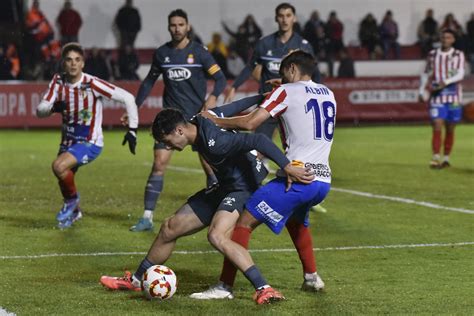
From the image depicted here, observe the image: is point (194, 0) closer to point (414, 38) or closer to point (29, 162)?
point (414, 38)

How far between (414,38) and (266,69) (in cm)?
2062

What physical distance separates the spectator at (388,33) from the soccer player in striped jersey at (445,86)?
1324 centimetres

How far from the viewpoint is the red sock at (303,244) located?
8.24 meters

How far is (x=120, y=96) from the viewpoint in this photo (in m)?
11.4

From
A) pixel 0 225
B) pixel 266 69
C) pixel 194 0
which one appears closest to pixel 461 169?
pixel 266 69

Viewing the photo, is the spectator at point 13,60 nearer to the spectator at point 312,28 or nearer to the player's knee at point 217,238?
the spectator at point 312,28

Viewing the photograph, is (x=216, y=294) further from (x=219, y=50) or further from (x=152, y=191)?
(x=219, y=50)

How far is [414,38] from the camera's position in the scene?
3325 cm

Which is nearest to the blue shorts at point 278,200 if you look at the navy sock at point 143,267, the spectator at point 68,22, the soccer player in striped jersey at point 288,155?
the soccer player in striped jersey at point 288,155

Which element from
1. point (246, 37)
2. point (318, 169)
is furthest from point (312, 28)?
point (318, 169)

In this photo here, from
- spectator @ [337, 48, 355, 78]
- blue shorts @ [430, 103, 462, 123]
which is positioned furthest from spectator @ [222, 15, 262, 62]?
blue shorts @ [430, 103, 462, 123]

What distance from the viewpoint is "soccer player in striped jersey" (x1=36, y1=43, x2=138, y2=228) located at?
11508 mm

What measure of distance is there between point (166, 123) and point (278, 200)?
94 cm

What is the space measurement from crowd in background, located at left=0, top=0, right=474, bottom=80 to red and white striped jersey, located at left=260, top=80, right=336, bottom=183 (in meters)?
20.4
